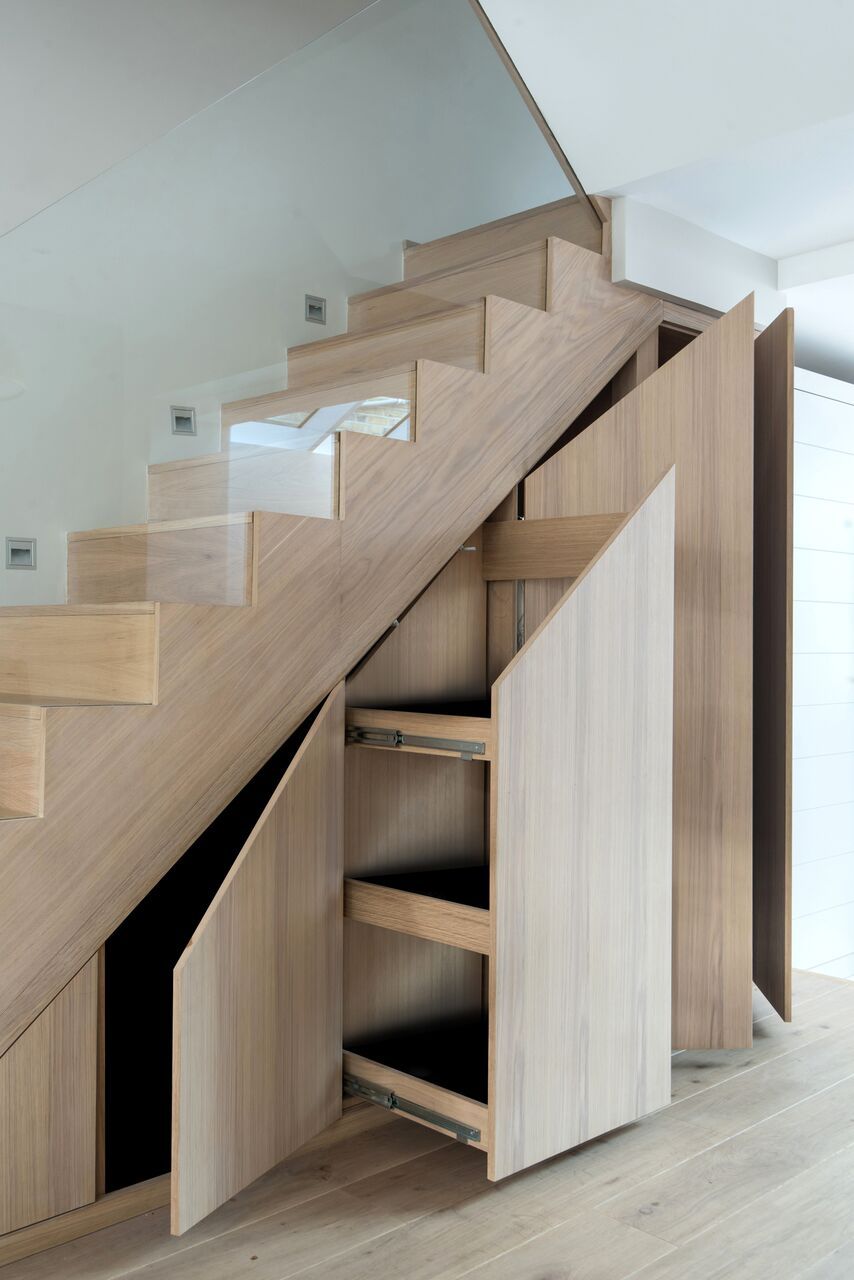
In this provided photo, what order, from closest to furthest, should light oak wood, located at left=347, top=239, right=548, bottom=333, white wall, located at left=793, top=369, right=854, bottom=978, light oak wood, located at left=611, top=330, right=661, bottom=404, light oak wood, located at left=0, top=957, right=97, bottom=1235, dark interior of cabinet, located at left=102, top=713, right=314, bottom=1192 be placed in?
1. light oak wood, located at left=0, top=957, right=97, bottom=1235
2. dark interior of cabinet, located at left=102, top=713, right=314, bottom=1192
3. light oak wood, located at left=347, top=239, right=548, bottom=333
4. light oak wood, located at left=611, top=330, right=661, bottom=404
5. white wall, located at left=793, top=369, right=854, bottom=978

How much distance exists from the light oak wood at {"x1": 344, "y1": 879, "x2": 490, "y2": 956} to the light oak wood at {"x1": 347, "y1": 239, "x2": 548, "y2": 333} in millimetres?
1147

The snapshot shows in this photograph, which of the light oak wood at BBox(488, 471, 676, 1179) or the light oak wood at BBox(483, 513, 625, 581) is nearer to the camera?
the light oak wood at BBox(488, 471, 676, 1179)

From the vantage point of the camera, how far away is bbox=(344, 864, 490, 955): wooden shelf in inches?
78.9

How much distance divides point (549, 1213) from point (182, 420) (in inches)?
61.8

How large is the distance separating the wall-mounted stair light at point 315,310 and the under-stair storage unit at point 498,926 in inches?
29.6

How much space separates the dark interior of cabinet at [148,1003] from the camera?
1.91m

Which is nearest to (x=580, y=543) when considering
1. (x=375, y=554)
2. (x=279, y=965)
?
(x=375, y=554)

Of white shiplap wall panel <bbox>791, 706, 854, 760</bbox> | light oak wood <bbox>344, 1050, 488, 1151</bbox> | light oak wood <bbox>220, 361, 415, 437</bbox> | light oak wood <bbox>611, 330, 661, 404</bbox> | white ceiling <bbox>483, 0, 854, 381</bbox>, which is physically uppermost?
white ceiling <bbox>483, 0, 854, 381</bbox>

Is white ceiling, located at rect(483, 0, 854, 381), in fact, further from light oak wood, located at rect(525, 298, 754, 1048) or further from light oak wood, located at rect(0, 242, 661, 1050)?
light oak wood, located at rect(525, 298, 754, 1048)

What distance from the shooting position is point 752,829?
2930 mm

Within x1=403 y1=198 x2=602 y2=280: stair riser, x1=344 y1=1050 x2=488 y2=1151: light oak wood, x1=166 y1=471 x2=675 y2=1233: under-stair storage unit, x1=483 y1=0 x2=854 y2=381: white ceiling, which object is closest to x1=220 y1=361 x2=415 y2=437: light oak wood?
x1=403 y1=198 x2=602 y2=280: stair riser

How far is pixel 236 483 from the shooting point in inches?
82.4

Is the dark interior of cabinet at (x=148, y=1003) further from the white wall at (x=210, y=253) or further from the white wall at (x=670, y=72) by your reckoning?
the white wall at (x=670, y=72)

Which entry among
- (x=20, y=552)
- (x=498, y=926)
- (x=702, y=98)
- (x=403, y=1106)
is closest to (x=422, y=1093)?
(x=403, y=1106)
